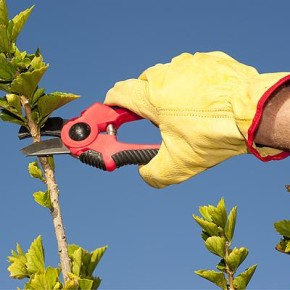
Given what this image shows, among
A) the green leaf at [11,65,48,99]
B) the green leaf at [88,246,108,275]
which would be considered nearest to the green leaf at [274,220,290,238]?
the green leaf at [88,246,108,275]

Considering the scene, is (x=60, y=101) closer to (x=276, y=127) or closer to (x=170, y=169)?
(x=170, y=169)

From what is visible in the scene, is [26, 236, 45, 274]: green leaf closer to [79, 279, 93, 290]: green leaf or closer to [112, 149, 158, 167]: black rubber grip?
[79, 279, 93, 290]: green leaf

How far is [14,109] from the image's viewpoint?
4.75m

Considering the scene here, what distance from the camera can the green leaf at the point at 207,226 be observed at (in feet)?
18.5

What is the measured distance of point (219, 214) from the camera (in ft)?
18.7

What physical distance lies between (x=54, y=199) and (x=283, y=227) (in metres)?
2.27

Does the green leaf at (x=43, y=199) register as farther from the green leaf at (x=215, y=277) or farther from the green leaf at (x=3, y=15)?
the green leaf at (x=215, y=277)

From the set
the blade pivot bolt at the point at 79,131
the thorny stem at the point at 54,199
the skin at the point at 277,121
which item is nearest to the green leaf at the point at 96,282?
the thorny stem at the point at 54,199

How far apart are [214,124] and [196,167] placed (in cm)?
43

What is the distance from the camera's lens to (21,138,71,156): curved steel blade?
14.7ft

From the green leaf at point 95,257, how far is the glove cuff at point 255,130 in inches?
70.6

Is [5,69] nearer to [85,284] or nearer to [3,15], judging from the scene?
[3,15]

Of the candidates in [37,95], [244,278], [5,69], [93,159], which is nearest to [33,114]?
[37,95]

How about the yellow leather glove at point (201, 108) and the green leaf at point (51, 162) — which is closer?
the yellow leather glove at point (201, 108)
